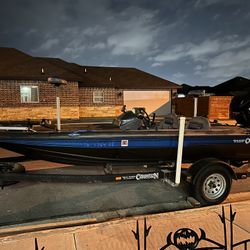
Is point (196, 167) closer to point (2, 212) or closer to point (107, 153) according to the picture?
point (107, 153)

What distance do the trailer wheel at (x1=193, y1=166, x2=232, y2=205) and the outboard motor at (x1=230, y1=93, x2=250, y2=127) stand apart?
5.15 ft

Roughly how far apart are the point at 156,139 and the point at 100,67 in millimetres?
20366

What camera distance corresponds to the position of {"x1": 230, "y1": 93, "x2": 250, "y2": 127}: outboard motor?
17.3 feet

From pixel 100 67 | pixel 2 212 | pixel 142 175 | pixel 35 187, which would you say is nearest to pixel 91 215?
pixel 142 175

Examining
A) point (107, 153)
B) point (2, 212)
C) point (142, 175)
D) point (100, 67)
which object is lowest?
point (2, 212)

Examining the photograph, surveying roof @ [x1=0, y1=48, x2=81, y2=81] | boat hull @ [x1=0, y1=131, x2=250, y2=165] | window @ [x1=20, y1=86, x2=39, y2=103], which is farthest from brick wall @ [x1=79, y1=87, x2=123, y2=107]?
boat hull @ [x1=0, y1=131, x2=250, y2=165]

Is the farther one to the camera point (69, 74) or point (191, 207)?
point (69, 74)

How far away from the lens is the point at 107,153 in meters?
4.27

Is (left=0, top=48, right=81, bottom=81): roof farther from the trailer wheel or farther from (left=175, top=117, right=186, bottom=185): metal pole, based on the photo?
the trailer wheel

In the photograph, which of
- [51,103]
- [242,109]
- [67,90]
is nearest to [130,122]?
[242,109]

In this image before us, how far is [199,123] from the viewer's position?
4.88 m

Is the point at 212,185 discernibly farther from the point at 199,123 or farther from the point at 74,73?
the point at 74,73

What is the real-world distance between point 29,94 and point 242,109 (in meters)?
13.4

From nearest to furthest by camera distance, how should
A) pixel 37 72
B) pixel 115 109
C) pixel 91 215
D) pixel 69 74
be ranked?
1. pixel 91 215
2. pixel 37 72
3. pixel 69 74
4. pixel 115 109
